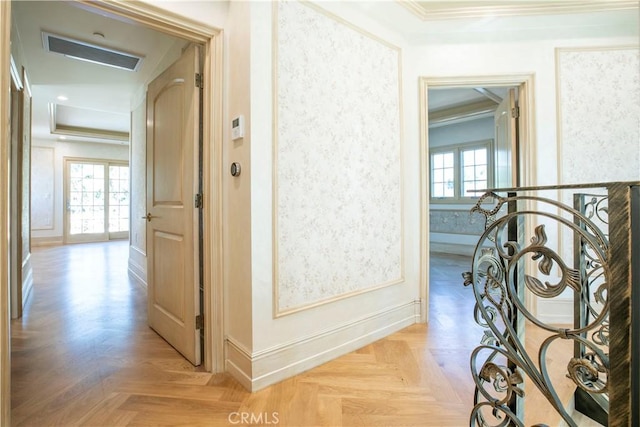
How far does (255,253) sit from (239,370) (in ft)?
2.23

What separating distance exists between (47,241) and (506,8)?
9.47 meters

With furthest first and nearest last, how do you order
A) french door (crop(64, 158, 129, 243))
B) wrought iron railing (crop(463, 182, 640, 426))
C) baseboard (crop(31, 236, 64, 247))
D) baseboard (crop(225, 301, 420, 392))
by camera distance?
french door (crop(64, 158, 129, 243)) → baseboard (crop(31, 236, 64, 247)) → baseboard (crop(225, 301, 420, 392)) → wrought iron railing (crop(463, 182, 640, 426))

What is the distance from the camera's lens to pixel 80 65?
339 centimetres

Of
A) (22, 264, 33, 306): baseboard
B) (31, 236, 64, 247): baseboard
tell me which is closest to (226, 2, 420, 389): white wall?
(22, 264, 33, 306): baseboard

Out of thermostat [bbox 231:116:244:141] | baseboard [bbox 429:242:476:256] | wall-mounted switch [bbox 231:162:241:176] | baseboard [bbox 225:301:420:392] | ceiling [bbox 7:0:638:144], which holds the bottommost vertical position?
baseboard [bbox 225:301:420:392]

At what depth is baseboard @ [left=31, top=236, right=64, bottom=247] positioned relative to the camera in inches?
277

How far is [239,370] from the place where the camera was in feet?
5.71

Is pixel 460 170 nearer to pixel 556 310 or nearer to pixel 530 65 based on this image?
pixel 530 65

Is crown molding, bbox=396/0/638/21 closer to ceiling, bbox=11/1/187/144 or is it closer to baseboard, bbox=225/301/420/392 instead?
ceiling, bbox=11/1/187/144

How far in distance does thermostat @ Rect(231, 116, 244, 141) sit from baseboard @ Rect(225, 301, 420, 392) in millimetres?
1194

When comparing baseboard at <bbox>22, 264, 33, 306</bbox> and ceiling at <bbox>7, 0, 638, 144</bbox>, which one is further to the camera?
baseboard at <bbox>22, 264, 33, 306</bbox>

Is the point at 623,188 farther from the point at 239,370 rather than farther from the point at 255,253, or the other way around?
the point at 239,370

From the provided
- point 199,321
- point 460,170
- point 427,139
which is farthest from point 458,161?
point 199,321
